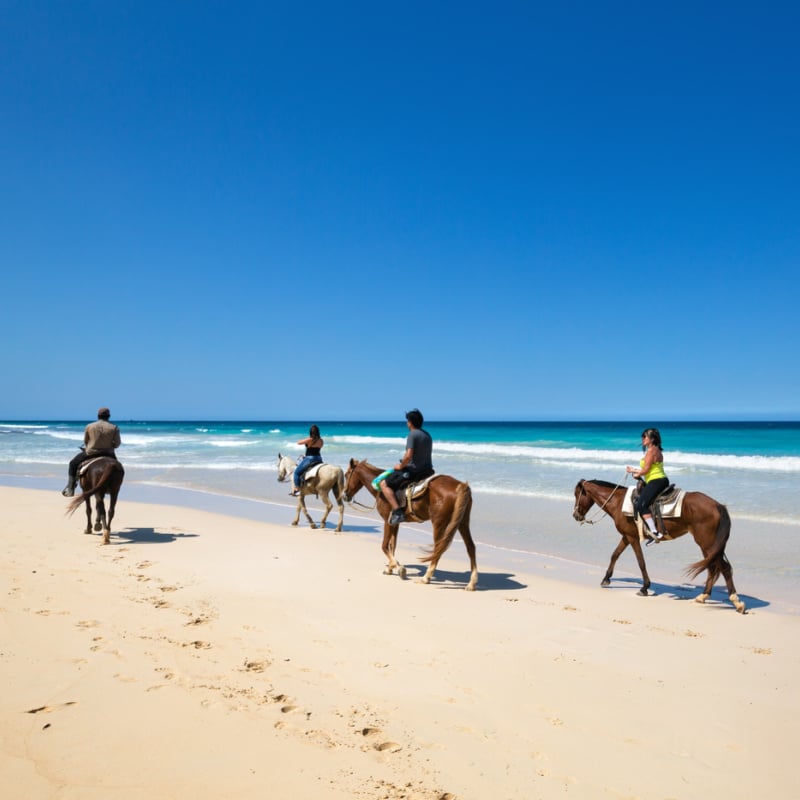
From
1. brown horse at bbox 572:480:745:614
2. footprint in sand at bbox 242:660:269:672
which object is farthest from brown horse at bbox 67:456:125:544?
brown horse at bbox 572:480:745:614

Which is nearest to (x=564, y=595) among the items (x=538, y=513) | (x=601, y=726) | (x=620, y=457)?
(x=601, y=726)

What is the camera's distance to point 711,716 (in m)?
4.22

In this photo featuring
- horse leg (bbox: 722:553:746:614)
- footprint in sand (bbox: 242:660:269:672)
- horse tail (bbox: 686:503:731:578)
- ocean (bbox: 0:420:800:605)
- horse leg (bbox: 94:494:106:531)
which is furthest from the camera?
horse leg (bbox: 94:494:106:531)

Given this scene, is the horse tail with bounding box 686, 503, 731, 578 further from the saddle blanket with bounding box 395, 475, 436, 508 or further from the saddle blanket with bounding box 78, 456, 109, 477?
the saddle blanket with bounding box 78, 456, 109, 477

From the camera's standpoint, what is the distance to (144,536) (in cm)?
1044

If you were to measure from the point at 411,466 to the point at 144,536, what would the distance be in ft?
17.3

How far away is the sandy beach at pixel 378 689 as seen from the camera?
10.9 ft

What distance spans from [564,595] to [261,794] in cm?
513

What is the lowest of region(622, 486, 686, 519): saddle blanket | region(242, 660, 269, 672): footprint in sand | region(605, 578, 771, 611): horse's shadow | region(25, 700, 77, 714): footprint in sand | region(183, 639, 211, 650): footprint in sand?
region(183, 639, 211, 650): footprint in sand

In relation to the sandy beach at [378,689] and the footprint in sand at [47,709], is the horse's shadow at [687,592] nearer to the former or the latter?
the sandy beach at [378,689]

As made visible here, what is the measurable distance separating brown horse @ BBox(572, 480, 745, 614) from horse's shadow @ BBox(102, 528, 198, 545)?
690 centimetres

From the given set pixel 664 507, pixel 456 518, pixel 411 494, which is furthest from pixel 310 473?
pixel 664 507

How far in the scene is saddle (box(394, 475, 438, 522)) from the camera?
8.30 meters

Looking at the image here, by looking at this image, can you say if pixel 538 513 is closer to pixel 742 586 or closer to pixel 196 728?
pixel 742 586
